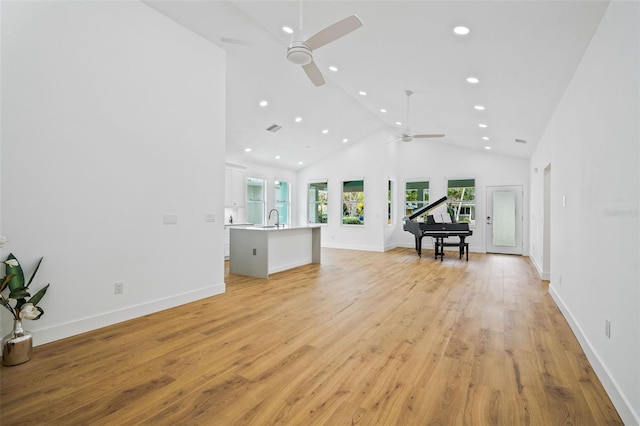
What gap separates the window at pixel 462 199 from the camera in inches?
366

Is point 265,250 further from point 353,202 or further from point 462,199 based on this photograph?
point 462,199

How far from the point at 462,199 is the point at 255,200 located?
6386 mm

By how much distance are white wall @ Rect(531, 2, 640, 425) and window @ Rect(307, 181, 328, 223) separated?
776cm

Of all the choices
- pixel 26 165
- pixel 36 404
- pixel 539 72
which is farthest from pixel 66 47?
pixel 539 72

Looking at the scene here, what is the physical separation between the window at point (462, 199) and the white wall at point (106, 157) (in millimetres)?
7746

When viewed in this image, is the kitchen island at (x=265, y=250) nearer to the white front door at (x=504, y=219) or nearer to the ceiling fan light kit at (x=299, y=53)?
the ceiling fan light kit at (x=299, y=53)

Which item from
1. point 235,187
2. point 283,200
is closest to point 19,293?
point 235,187

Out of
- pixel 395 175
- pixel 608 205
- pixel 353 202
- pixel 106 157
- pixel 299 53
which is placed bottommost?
pixel 608 205

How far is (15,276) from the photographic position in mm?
2402

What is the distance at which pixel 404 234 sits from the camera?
10.3 metres

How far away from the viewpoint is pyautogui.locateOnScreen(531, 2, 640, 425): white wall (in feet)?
5.52

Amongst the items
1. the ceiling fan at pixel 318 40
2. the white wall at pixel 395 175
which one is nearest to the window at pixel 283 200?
the white wall at pixel 395 175

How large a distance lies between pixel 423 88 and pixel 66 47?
446 centimetres

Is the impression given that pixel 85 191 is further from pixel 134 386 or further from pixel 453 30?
pixel 453 30
